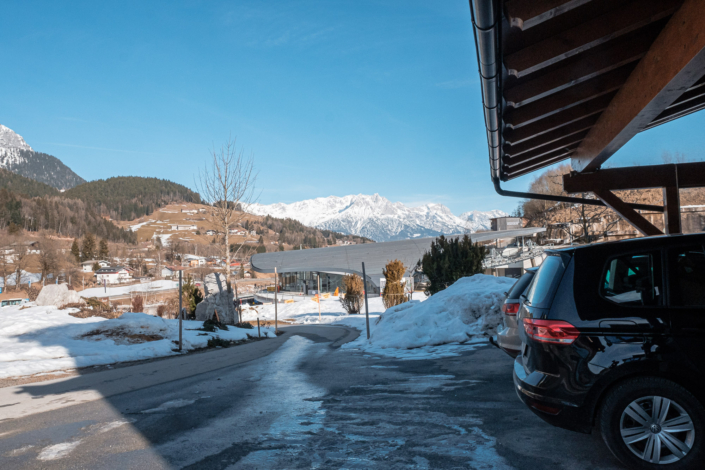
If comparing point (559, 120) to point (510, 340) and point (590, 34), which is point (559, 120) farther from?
point (510, 340)

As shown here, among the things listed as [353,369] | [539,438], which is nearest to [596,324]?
[539,438]

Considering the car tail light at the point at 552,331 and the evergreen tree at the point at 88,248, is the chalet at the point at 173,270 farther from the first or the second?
the evergreen tree at the point at 88,248

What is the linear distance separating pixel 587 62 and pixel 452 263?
1862 cm

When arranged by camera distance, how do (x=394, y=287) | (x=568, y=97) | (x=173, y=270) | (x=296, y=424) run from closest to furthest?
1. (x=296, y=424)
2. (x=568, y=97)
3. (x=173, y=270)
4. (x=394, y=287)

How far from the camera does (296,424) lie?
4.70 meters

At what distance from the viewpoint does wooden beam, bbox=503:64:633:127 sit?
5262 mm

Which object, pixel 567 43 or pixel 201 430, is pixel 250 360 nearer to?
pixel 201 430

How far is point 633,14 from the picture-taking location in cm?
405

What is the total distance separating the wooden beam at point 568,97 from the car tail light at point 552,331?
9.26ft

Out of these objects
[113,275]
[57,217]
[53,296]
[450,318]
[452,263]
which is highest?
[57,217]

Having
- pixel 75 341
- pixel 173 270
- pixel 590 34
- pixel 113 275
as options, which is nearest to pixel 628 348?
pixel 590 34

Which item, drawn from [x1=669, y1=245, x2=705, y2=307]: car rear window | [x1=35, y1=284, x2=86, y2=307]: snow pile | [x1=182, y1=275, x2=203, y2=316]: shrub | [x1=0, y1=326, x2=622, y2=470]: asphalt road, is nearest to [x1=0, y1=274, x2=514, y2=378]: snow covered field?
[x1=0, y1=326, x2=622, y2=470]: asphalt road

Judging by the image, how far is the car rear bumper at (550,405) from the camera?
3283mm

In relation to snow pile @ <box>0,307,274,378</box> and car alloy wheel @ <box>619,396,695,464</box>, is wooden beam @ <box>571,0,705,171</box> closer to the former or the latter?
car alloy wheel @ <box>619,396,695,464</box>
